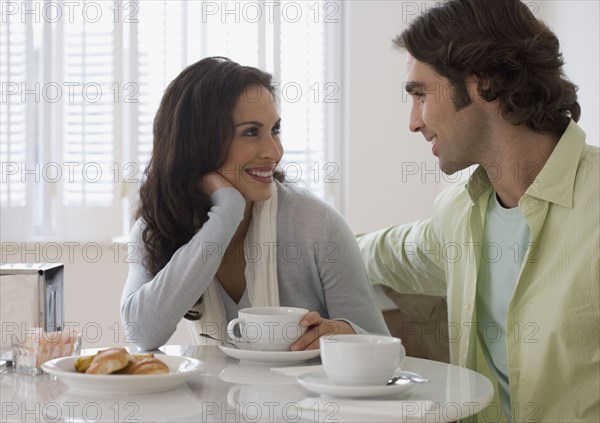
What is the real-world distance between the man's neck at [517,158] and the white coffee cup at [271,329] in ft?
1.60

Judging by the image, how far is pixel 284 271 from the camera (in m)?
1.72

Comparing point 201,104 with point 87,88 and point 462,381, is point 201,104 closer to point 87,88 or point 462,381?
point 462,381

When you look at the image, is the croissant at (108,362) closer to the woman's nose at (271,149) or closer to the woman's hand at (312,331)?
the woman's hand at (312,331)

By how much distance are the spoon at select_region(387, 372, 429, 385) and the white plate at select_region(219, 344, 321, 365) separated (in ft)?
0.56

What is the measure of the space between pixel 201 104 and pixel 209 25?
1.58 meters

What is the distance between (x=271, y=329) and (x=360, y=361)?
27 centimetres

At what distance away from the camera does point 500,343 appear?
1.50m

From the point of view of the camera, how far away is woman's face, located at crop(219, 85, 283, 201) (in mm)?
1749

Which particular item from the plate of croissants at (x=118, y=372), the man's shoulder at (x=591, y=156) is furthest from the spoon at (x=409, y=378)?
the man's shoulder at (x=591, y=156)

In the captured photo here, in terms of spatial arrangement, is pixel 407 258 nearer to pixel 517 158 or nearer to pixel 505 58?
pixel 517 158

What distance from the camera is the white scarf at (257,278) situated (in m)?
1.67

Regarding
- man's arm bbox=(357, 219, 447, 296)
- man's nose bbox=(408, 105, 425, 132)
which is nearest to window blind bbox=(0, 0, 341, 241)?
man's arm bbox=(357, 219, 447, 296)

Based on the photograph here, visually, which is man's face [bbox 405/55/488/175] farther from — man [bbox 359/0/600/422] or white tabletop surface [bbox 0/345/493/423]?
white tabletop surface [bbox 0/345/493/423]

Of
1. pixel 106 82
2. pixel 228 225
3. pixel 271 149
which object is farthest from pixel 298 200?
pixel 106 82
